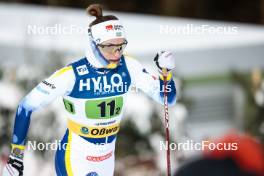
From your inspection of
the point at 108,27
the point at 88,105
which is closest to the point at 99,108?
the point at 88,105

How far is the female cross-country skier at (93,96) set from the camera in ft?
2.96

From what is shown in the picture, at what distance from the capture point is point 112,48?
909mm

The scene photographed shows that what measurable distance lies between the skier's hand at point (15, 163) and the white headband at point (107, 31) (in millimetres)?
209

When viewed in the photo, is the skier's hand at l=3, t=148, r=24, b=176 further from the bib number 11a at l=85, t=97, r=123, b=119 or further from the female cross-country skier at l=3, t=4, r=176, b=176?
the bib number 11a at l=85, t=97, r=123, b=119

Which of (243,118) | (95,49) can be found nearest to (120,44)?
(95,49)

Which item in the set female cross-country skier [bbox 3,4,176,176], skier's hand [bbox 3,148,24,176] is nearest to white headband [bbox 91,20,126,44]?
female cross-country skier [bbox 3,4,176,176]

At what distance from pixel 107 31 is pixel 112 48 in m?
0.03

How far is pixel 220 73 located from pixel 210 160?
0.66 m

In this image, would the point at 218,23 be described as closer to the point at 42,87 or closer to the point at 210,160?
the point at 42,87

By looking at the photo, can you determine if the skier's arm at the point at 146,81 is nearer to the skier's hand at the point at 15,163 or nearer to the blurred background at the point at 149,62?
the blurred background at the point at 149,62

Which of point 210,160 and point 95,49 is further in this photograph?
point 95,49

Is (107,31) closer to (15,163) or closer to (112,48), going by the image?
(112,48)

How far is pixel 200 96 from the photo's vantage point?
116 cm

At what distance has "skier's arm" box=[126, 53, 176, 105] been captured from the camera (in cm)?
93
